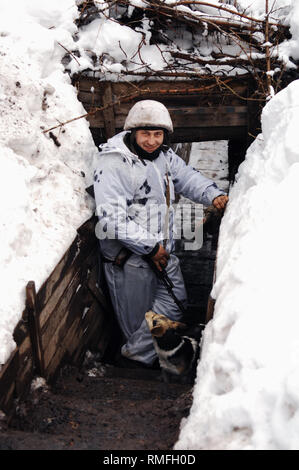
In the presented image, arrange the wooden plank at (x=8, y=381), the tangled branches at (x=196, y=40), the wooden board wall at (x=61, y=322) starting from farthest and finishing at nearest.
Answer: the tangled branches at (x=196, y=40), the wooden board wall at (x=61, y=322), the wooden plank at (x=8, y=381)

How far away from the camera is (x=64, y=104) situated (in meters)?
4.43

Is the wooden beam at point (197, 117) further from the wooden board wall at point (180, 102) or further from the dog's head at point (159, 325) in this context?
the dog's head at point (159, 325)

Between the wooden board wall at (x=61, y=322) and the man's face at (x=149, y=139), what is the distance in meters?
0.86

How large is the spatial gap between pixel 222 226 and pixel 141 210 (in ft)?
3.00

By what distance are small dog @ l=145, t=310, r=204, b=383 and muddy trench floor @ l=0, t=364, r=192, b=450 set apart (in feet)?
0.42

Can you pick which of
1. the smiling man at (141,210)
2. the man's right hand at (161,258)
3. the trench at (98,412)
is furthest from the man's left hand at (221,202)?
the man's right hand at (161,258)

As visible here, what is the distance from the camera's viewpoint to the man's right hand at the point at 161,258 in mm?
4191

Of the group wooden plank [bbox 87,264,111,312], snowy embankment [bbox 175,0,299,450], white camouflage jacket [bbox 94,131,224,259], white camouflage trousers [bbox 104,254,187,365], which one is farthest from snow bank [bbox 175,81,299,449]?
wooden plank [bbox 87,264,111,312]

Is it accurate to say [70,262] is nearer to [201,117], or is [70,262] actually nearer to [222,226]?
[222,226]

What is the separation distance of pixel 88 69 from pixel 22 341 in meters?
3.08

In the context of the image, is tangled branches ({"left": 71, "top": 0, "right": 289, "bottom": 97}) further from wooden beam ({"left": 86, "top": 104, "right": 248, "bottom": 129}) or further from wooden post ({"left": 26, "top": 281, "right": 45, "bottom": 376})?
wooden post ({"left": 26, "top": 281, "right": 45, "bottom": 376})

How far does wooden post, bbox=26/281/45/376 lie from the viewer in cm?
284

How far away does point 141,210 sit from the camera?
170 inches

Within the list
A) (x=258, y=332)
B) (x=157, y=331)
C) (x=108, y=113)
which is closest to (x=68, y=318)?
(x=157, y=331)
